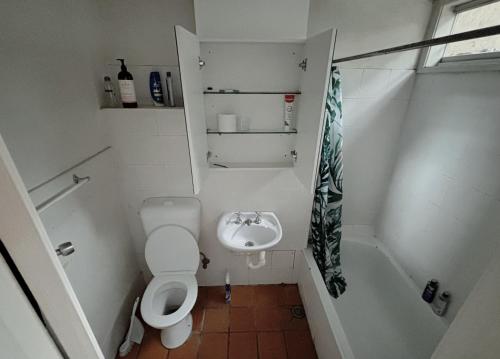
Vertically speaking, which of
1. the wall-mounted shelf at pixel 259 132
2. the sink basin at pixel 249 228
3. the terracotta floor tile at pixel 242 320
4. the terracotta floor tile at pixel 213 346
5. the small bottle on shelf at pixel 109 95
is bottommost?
the terracotta floor tile at pixel 213 346

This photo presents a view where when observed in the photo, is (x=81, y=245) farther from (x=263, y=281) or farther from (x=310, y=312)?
(x=310, y=312)

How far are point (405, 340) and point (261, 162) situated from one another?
4.97ft

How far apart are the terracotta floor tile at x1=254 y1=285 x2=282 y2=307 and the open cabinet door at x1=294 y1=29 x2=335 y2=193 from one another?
3.77 ft

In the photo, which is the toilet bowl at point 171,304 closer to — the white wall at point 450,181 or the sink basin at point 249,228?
the sink basin at point 249,228

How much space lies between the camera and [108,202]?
1437 mm

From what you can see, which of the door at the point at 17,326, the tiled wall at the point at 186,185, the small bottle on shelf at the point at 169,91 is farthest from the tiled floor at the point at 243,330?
the small bottle on shelf at the point at 169,91

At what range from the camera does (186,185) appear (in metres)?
1.59

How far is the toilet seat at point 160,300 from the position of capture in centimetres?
137

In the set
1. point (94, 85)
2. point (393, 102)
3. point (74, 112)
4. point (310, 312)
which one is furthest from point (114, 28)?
point (310, 312)

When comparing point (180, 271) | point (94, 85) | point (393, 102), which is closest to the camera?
point (94, 85)

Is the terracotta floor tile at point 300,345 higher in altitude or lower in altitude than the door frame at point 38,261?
lower

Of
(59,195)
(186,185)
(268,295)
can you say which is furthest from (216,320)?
(59,195)

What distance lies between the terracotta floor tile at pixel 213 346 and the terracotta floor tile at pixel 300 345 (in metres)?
0.44

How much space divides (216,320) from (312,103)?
1.70m
